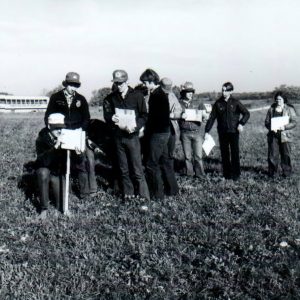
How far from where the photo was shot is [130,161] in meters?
8.02

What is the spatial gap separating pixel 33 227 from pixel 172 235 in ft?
7.24

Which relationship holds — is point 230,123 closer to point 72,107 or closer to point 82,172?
point 82,172

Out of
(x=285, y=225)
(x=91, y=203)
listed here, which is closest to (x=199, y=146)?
(x=91, y=203)

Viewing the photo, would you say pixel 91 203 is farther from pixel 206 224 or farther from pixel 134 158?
pixel 206 224

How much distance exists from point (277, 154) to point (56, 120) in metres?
5.55

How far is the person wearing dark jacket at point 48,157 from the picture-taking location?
7289 mm

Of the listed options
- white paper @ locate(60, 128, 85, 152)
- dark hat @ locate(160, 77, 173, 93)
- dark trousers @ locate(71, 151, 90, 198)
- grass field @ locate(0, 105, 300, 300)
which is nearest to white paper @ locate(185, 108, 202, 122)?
dark hat @ locate(160, 77, 173, 93)

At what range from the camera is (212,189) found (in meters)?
8.94

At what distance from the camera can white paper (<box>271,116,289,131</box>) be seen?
998cm

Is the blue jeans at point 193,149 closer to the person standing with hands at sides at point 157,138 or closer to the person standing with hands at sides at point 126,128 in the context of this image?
the person standing with hands at sides at point 157,138

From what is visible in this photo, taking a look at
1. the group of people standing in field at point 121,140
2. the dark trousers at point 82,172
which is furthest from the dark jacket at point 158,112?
the dark trousers at point 82,172

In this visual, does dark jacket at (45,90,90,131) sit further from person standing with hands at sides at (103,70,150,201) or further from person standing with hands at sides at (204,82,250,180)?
person standing with hands at sides at (204,82,250,180)

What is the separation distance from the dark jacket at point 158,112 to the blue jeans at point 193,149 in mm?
2471

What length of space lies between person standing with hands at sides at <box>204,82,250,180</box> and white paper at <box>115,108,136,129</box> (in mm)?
3017
